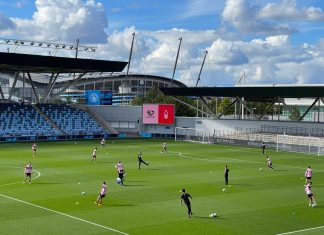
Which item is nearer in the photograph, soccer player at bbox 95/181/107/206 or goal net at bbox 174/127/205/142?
soccer player at bbox 95/181/107/206

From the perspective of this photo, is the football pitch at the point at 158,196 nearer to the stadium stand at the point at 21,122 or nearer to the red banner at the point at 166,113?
the stadium stand at the point at 21,122

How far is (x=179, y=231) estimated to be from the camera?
24.5m

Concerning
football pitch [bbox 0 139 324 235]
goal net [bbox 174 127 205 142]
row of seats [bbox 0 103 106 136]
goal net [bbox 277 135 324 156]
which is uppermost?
row of seats [bbox 0 103 106 136]

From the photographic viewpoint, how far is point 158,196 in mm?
33562

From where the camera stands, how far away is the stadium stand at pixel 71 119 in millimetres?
88250

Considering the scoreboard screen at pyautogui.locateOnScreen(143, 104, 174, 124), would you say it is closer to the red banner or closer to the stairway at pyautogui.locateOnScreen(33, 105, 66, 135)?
the red banner

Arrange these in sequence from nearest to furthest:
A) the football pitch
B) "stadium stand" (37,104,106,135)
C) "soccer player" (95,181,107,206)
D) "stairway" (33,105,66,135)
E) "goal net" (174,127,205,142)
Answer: the football pitch
"soccer player" (95,181,107,206)
"stairway" (33,105,66,135)
"stadium stand" (37,104,106,135)
"goal net" (174,127,205,142)

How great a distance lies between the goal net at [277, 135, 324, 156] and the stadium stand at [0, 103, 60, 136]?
36.0 meters

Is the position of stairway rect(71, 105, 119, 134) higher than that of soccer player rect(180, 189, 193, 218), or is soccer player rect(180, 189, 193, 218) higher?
stairway rect(71, 105, 119, 134)

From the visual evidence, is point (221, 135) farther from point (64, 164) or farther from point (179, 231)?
point (179, 231)

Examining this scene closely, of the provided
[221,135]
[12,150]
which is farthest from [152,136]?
[12,150]

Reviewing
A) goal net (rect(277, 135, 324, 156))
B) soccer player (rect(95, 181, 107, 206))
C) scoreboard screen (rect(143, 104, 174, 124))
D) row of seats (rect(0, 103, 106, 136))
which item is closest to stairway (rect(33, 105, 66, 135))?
row of seats (rect(0, 103, 106, 136))

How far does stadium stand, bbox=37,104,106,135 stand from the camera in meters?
88.2

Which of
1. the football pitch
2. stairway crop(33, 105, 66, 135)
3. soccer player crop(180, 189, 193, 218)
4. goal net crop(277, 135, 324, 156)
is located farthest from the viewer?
stairway crop(33, 105, 66, 135)
